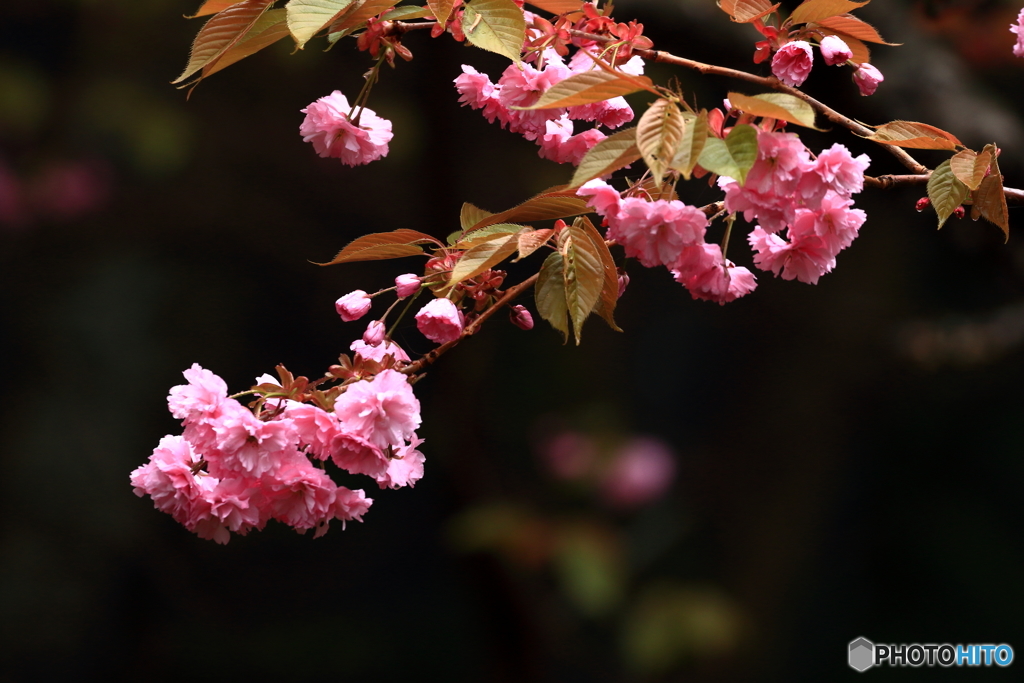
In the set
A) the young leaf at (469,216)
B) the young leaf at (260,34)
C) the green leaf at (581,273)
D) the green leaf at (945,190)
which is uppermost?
the young leaf at (260,34)

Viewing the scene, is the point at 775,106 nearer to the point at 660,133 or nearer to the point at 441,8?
the point at 660,133

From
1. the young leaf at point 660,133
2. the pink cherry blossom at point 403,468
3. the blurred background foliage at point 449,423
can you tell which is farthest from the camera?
the blurred background foliage at point 449,423

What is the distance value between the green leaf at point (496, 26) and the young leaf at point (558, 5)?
0.03 m

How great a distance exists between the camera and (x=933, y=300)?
177 cm

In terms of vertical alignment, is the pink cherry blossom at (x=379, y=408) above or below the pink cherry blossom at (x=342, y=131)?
below

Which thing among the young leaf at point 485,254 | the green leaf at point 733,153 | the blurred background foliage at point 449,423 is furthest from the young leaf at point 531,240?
the blurred background foliage at point 449,423

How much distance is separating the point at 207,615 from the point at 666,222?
1486mm

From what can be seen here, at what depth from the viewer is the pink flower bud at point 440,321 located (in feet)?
1.51

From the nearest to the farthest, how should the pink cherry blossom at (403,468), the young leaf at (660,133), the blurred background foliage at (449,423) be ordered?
the young leaf at (660,133), the pink cherry blossom at (403,468), the blurred background foliage at (449,423)

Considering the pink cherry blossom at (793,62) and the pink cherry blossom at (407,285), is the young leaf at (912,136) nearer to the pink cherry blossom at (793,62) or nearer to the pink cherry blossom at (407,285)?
the pink cherry blossom at (793,62)

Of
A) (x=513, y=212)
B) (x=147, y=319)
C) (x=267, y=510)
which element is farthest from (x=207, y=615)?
(x=513, y=212)

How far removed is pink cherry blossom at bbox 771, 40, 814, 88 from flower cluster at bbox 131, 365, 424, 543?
286 millimetres

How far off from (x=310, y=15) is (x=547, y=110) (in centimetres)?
15

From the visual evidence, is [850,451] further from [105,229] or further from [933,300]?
[105,229]
